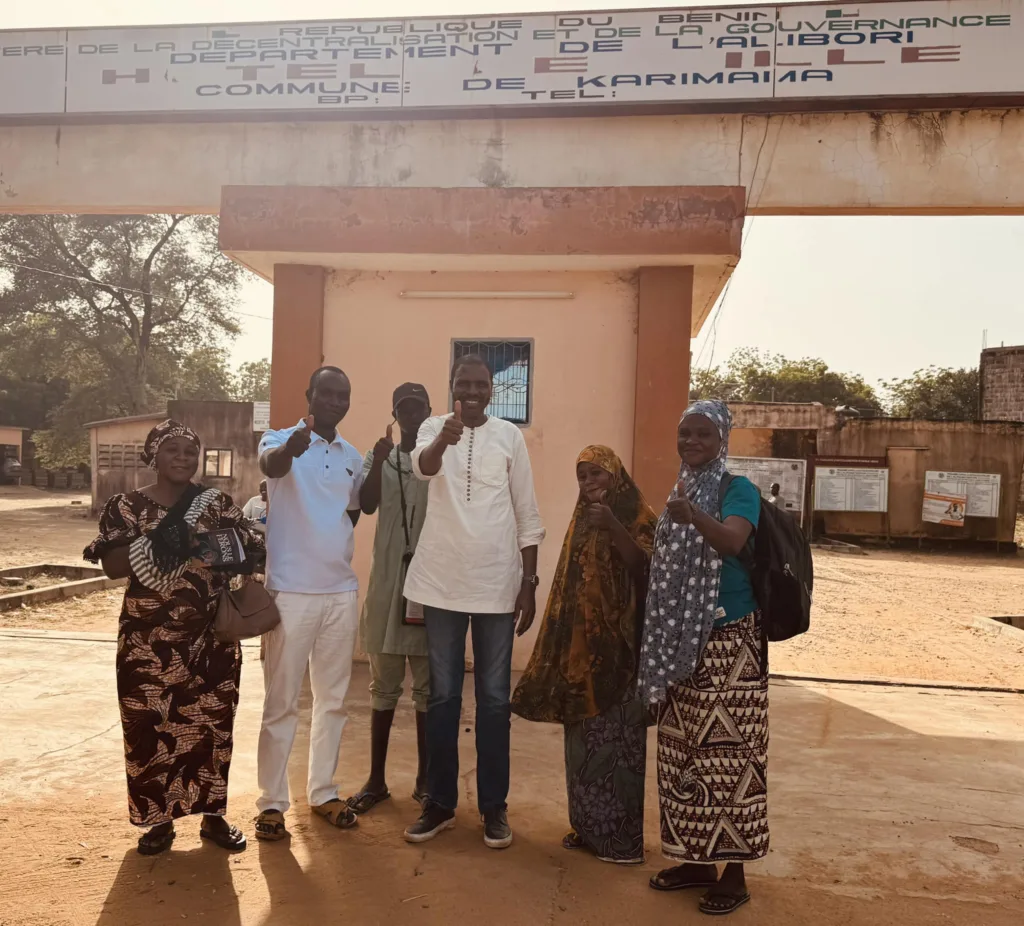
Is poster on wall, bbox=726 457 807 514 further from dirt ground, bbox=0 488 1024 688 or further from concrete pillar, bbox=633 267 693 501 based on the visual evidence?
concrete pillar, bbox=633 267 693 501

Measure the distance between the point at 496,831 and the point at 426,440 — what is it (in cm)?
141

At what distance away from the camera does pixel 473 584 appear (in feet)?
9.98

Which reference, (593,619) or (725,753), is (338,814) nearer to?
(593,619)

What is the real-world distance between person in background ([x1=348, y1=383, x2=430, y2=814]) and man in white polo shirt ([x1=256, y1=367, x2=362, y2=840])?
187 millimetres

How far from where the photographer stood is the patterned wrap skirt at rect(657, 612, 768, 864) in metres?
2.70

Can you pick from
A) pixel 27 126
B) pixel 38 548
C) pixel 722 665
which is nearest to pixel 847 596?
pixel 722 665

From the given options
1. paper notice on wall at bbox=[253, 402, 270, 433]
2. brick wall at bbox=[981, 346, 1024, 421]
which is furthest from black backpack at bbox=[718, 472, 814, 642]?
brick wall at bbox=[981, 346, 1024, 421]

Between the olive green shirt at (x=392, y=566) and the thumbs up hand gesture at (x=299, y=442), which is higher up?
the thumbs up hand gesture at (x=299, y=442)

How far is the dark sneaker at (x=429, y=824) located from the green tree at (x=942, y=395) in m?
35.8

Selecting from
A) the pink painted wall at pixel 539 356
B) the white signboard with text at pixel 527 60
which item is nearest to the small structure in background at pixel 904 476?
the white signboard with text at pixel 527 60

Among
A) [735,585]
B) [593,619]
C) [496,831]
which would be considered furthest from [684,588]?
[496,831]

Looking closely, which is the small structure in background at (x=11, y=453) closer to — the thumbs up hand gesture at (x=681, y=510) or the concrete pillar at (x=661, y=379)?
the concrete pillar at (x=661, y=379)

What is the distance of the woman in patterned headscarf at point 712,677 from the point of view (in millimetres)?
2680

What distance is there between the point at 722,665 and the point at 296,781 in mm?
2026
